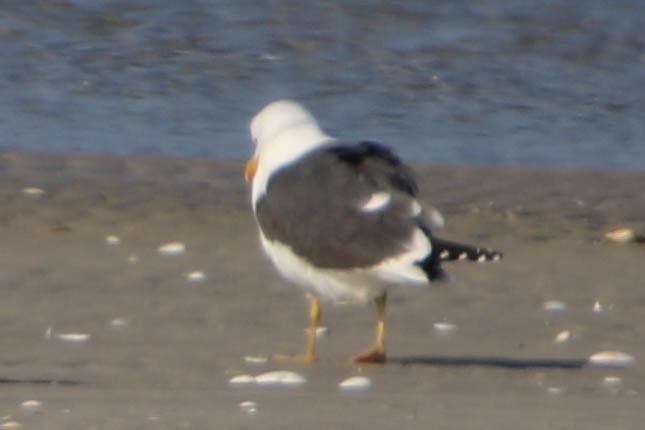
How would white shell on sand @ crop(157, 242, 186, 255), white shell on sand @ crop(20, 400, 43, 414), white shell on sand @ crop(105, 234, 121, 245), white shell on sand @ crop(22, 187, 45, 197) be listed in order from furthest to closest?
white shell on sand @ crop(22, 187, 45, 197) → white shell on sand @ crop(105, 234, 121, 245) → white shell on sand @ crop(157, 242, 186, 255) → white shell on sand @ crop(20, 400, 43, 414)

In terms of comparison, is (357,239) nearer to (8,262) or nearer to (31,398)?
(31,398)

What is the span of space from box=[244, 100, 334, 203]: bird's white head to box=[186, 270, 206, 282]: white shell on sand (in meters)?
0.93

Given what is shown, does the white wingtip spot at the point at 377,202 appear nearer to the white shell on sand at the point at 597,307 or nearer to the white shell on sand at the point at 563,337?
the white shell on sand at the point at 563,337

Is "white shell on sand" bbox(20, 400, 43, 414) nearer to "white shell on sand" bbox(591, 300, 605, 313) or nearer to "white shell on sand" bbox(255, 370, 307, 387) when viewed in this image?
"white shell on sand" bbox(255, 370, 307, 387)

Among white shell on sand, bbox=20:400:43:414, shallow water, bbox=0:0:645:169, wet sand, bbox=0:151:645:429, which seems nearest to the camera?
white shell on sand, bbox=20:400:43:414

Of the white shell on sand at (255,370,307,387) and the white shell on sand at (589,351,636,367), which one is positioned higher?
the white shell on sand at (589,351,636,367)

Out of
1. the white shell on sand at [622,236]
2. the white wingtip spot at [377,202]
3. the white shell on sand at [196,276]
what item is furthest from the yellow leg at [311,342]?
the white shell on sand at [622,236]

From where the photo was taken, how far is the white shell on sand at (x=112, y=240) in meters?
7.90

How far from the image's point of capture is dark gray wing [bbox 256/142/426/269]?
18.2 feet

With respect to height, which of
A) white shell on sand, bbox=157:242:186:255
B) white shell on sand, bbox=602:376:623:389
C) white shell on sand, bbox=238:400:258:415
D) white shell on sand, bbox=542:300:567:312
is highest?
white shell on sand, bbox=157:242:186:255

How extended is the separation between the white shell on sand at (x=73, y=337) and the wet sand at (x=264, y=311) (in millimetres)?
32

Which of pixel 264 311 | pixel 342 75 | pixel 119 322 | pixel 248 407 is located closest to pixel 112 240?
pixel 264 311

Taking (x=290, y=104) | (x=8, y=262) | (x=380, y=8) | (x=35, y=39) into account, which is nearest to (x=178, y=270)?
(x=8, y=262)

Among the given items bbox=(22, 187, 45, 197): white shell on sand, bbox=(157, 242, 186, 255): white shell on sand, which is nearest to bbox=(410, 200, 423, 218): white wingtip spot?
bbox=(157, 242, 186, 255): white shell on sand
